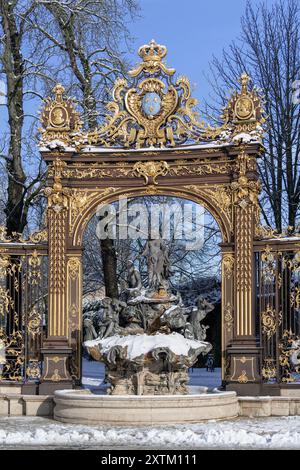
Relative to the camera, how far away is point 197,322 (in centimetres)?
1652

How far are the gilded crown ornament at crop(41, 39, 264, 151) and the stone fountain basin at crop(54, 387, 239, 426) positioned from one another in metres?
4.85

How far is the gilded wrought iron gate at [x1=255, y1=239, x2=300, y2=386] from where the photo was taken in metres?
16.3

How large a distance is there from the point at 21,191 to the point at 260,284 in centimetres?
716

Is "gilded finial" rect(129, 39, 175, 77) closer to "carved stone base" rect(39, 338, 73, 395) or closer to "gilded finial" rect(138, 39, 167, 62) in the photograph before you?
"gilded finial" rect(138, 39, 167, 62)

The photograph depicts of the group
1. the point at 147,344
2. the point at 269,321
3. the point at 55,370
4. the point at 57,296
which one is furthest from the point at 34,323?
the point at 269,321

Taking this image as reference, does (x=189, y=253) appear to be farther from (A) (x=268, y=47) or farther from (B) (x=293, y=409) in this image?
(B) (x=293, y=409)

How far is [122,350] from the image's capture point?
15.2 metres

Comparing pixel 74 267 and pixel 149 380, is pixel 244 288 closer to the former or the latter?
pixel 149 380

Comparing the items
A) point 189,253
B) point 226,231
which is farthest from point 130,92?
point 189,253

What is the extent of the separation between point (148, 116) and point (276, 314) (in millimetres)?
4326

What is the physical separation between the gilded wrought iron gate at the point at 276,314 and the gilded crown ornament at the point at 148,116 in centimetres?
227
